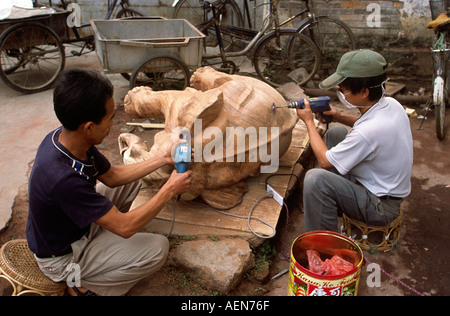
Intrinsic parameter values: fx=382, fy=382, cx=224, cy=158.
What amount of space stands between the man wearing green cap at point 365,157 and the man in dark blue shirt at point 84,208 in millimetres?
909

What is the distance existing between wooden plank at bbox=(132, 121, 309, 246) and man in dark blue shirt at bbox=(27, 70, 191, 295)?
0.51 meters

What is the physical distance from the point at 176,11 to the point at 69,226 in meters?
5.88

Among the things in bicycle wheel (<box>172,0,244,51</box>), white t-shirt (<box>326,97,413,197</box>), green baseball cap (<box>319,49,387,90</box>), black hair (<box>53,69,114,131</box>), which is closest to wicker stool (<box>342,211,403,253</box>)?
white t-shirt (<box>326,97,413,197</box>)

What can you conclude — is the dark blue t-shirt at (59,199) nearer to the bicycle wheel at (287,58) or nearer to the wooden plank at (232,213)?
the wooden plank at (232,213)

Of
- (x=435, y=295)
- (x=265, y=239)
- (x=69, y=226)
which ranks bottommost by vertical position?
(x=435, y=295)

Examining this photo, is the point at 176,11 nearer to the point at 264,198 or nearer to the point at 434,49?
the point at 434,49

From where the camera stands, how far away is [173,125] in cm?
279

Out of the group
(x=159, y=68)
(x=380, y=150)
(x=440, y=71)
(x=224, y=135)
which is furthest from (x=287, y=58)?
(x=380, y=150)

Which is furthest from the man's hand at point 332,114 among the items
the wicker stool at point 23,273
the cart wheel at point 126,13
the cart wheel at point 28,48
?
the cart wheel at point 126,13

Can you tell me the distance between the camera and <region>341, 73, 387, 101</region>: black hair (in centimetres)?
242

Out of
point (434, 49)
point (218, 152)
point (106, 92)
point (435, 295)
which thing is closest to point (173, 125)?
point (218, 152)

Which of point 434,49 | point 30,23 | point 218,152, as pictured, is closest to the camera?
point 218,152

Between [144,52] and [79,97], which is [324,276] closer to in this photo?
[79,97]

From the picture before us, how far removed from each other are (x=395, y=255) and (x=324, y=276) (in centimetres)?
106
